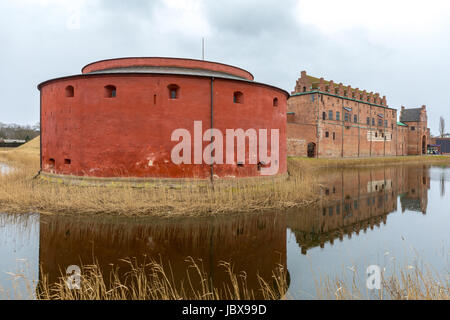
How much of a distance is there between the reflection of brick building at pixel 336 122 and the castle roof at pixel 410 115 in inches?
364

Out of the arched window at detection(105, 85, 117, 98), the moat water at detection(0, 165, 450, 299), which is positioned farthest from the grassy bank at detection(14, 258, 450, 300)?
the arched window at detection(105, 85, 117, 98)

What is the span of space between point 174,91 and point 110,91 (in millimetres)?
2360

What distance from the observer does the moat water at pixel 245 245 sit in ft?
14.9

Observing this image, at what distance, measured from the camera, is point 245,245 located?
5.74 meters

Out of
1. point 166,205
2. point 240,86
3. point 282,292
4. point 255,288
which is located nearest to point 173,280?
point 255,288

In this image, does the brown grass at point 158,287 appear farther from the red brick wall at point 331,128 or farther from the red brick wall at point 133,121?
the red brick wall at point 331,128

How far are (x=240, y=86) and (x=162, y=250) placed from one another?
24.8 ft

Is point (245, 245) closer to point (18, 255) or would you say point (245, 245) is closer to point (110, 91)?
point (18, 255)

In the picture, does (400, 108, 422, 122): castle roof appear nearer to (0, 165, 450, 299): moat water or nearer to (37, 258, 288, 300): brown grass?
(0, 165, 450, 299): moat water

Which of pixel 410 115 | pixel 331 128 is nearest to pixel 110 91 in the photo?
pixel 331 128

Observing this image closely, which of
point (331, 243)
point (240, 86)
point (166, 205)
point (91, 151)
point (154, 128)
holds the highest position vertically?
point (240, 86)

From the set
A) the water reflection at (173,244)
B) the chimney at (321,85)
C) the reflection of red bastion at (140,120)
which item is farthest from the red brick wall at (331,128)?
the water reflection at (173,244)

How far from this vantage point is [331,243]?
6297 millimetres

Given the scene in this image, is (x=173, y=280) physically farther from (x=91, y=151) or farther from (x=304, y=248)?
(x=91, y=151)
